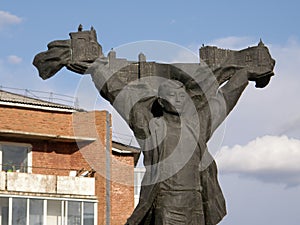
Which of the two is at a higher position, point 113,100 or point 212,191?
point 113,100

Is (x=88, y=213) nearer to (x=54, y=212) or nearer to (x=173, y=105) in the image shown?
(x=54, y=212)

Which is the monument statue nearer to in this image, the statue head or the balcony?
the statue head

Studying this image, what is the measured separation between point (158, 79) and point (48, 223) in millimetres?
40321

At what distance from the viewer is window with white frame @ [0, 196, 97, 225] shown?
164 ft

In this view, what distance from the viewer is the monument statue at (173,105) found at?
11.5 m

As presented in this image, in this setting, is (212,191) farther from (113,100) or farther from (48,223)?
(48,223)

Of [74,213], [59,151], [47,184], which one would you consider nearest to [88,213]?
[74,213]

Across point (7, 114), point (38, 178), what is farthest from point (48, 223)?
point (7, 114)

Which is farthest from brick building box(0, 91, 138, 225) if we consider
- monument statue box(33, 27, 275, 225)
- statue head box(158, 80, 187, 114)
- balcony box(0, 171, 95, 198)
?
statue head box(158, 80, 187, 114)

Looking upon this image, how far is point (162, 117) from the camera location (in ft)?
38.7

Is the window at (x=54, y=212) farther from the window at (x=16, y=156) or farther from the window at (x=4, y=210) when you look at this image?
the window at (x=16, y=156)

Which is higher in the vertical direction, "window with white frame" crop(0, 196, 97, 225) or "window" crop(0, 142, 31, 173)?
"window" crop(0, 142, 31, 173)

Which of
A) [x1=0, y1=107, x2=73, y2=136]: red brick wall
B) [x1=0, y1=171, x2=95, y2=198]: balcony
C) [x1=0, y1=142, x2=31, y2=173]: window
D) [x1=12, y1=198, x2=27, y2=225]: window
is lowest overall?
[x1=12, y1=198, x2=27, y2=225]: window

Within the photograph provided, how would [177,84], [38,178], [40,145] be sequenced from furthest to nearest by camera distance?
[40,145] < [38,178] < [177,84]
